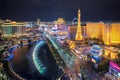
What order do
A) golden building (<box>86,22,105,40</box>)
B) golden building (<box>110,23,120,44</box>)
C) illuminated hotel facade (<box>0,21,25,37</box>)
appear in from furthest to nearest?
illuminated hotel facade (<box>0,21,25,37</box>), golden building (<box>86,22,105,40</box>), golden building (<box>110,23,120,44</box>)

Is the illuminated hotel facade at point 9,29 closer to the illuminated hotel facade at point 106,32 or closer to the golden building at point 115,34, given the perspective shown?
the illuminated hotel facade at point 106,32

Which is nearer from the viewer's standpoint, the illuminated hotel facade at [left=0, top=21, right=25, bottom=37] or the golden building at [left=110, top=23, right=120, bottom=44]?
the golden building at [left=110, top=23, right=120, bottom=44]

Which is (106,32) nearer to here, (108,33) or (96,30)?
(108,33)

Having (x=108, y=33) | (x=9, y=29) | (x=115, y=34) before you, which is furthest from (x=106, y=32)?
(x=9, y=29)

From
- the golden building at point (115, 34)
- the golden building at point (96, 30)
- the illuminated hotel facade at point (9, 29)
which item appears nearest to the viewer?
the golden building at point (115, 34)

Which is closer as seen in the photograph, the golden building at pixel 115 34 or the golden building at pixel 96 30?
the golden building at pixel 115 34

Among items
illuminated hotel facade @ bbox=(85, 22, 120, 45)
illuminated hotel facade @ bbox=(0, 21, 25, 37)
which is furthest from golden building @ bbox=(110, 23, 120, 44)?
illuminated hotel facade @ bbox=(0, 21, 25, 37)

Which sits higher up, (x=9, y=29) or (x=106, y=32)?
(x=9, y=29)

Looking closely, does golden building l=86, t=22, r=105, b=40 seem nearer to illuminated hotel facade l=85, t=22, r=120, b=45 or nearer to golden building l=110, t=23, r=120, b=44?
illuminated hotel facade l=85, t=22, r=120, b=45

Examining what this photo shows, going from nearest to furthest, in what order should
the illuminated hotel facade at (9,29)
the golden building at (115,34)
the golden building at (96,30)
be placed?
the golden building at (115,34) → the golden building at (96,30) → the illuminated hotel facade at (9,29)

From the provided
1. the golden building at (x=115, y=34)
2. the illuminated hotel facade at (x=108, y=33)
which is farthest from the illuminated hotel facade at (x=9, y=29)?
the golden building at (x=115, y=34)

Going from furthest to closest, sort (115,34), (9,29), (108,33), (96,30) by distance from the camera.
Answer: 1. (9,29)
2. (96,30)
3. (108,33)
4. (115,34)

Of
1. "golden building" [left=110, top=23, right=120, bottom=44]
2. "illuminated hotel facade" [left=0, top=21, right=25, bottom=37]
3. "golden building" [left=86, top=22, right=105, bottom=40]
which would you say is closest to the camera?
"golden building" [left=110, top=23, right=120, bottom=44]

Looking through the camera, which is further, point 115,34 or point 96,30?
point 96,30
